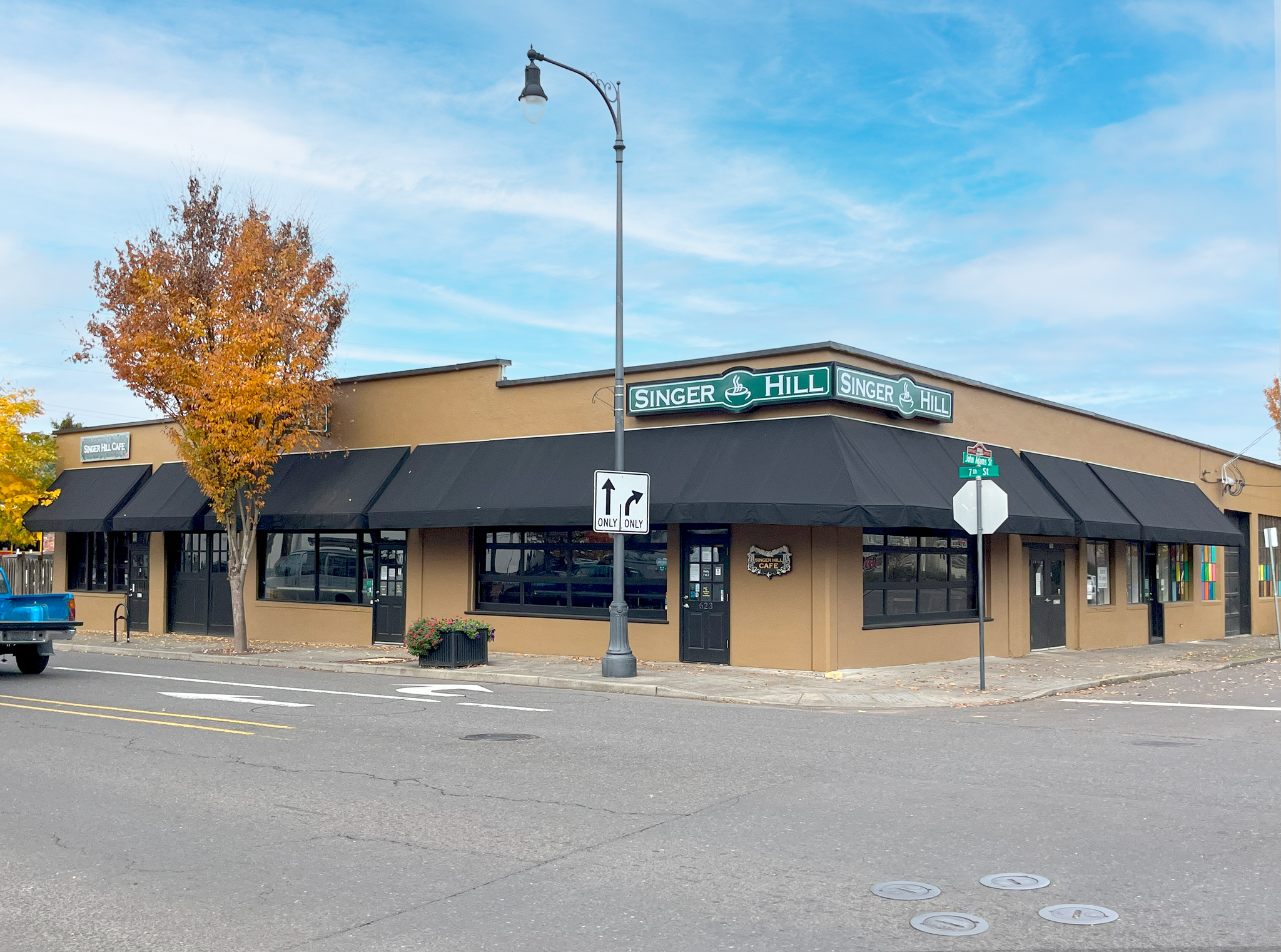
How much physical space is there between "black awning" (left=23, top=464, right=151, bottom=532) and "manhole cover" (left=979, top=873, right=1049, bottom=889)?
25886mm

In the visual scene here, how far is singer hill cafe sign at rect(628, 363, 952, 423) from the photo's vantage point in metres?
18.4

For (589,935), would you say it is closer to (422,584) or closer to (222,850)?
(222,850)

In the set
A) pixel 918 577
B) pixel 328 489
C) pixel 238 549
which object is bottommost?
pixel 918 577

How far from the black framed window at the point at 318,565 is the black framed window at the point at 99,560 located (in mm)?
4753

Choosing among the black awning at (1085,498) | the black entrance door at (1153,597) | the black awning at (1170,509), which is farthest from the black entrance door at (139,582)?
the black entrance door at (1153,597)

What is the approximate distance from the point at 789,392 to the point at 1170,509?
1399 centimetres

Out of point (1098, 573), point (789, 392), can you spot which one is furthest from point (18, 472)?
point (1098, 573)

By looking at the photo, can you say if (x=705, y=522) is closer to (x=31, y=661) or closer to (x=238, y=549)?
(x=238, y=549)

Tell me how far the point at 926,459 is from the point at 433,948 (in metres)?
16.1

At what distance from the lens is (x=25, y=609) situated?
57.0 ft

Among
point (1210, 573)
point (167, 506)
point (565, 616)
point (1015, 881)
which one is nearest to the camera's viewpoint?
point (1015, 881)

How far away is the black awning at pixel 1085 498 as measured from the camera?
22.7m

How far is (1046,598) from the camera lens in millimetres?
23938

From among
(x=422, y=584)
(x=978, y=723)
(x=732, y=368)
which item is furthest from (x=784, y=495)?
(x=422, y=584)
